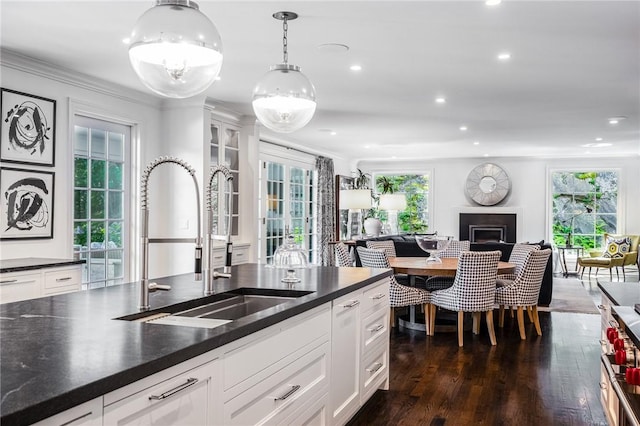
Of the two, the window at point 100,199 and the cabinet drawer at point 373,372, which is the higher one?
the window at point 100,199

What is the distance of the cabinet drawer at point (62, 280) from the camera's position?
4.00 metres

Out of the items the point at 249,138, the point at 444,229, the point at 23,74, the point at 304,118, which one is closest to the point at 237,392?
the point at 304,118

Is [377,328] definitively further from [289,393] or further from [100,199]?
[100,199]

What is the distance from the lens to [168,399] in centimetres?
150

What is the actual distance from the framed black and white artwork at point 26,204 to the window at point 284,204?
3.75 metres

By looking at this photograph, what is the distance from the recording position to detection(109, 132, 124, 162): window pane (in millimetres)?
5546

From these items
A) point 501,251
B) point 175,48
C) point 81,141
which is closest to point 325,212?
point 501,251

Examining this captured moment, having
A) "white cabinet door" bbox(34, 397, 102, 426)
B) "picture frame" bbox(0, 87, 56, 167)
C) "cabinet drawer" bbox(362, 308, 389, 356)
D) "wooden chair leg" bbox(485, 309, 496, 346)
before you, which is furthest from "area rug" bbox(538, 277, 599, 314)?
"white cabinet door" bbox(34, 397, 102, 426)

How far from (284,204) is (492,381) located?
5.68 meters

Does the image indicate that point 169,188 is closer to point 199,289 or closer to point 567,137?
point 199,289

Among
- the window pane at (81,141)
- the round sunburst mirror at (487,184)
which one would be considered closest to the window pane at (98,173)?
the window pane at (81,141)

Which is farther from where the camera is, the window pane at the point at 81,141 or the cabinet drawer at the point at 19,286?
the window pane at the point at 81,141

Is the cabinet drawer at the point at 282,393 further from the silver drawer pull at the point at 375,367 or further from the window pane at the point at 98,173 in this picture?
the window pane at the point at 98,173

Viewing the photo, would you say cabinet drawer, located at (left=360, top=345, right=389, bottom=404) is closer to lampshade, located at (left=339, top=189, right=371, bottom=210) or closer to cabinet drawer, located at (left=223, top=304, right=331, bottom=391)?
cabinet drawer, located at (left=223, top=304, right=331, bottom=391)
